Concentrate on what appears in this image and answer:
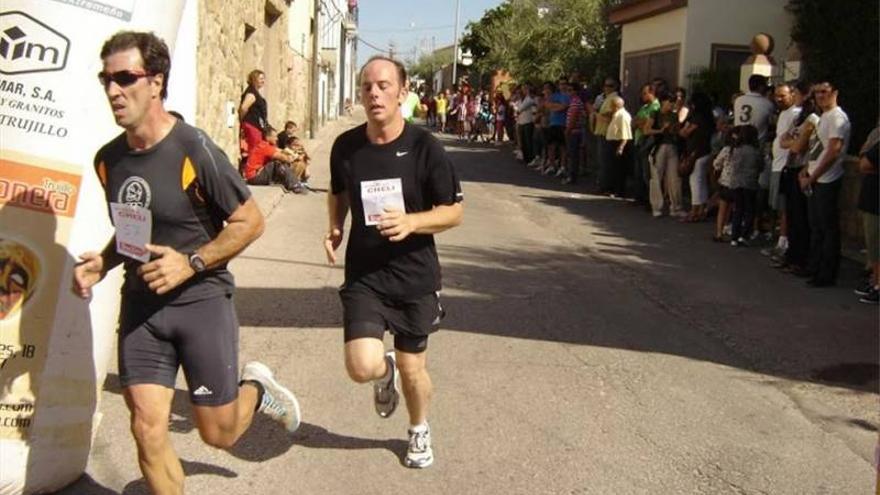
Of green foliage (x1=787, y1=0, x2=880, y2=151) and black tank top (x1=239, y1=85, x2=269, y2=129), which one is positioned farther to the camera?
black tank top (x1=239, y1=85, x2=269, y2=129)

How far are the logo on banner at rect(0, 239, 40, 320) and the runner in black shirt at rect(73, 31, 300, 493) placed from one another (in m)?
0.45

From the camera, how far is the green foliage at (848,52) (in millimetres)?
14234

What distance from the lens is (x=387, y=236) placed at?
435cm

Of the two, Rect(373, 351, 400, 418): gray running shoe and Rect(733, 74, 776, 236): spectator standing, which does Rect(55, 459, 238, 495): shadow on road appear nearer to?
Rect(373, 351, 400, 418): gray running shoe

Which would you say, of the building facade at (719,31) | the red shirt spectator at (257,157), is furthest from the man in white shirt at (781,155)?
the red shirt spectator at (257,157)

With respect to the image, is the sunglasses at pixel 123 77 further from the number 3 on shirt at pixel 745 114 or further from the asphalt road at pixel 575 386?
the number 3 on shirt at pixel 745 114

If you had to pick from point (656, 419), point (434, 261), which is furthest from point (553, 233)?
point (434, 261)

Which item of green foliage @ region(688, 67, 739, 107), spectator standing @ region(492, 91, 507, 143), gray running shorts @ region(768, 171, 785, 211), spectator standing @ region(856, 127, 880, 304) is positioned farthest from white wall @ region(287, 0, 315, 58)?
spectator standing @ region(856, 127, 880, 304)

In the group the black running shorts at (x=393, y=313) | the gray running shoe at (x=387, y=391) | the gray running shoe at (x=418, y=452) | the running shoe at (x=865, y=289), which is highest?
the black running shorts at (x=393, y=313)

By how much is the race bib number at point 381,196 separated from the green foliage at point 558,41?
71.6 feet

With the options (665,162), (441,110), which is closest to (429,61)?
(441,110)

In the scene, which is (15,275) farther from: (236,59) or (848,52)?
(848,52)

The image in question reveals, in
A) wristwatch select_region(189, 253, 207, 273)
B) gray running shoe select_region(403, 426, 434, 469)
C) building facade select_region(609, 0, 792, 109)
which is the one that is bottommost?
gray running shoe select_region(403, 426, 434, 469)

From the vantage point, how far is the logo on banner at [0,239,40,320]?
4.04 m
